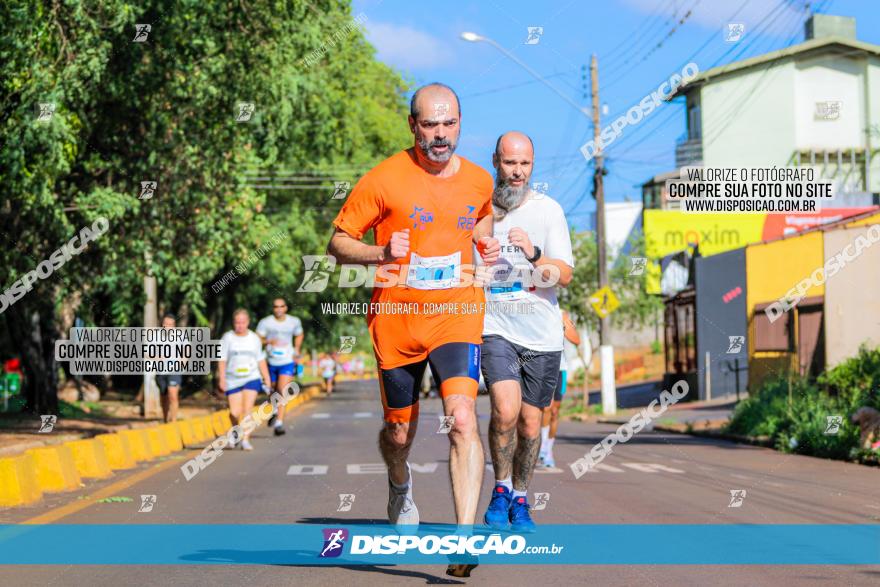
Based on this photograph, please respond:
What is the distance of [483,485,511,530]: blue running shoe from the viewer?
755cm

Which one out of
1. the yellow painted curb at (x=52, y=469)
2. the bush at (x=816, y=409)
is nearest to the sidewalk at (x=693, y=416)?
the bush at (x=816, y=409)

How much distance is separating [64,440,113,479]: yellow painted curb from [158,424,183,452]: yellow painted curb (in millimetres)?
4316

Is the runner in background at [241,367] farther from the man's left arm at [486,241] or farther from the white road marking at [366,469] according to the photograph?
the man's left arm at [486,241]

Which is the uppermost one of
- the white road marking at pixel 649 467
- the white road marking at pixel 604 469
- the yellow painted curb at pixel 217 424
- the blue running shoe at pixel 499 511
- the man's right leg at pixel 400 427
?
the man's right leg at pixel 400 427

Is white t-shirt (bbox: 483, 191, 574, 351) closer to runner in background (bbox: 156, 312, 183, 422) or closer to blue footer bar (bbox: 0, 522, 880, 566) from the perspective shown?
blue footer bar (bbox: 0, 522, 880, 566)

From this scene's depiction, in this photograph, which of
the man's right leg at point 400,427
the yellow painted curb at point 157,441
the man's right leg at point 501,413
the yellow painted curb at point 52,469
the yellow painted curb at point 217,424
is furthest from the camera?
the yellow painted curb at point 217,424

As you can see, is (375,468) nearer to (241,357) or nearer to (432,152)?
(241,357)

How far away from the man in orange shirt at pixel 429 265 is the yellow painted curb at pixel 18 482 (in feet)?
16.9

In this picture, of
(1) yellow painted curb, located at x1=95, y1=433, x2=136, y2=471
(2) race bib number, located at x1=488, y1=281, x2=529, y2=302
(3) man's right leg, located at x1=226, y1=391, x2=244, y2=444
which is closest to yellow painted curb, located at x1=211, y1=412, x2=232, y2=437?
(3) man's right leg, located at x1=226, y1=391, x2=244, y2=444

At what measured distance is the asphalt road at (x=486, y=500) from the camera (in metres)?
6.59

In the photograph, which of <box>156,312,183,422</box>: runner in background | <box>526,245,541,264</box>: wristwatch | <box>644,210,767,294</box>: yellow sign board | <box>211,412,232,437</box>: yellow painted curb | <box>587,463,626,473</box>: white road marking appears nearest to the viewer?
<box>526,245,541,264</box>: wristwatch

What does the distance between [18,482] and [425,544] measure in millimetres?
4822

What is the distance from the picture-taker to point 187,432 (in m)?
20.7

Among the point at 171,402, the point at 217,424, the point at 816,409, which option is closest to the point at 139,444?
the point at 171,402
